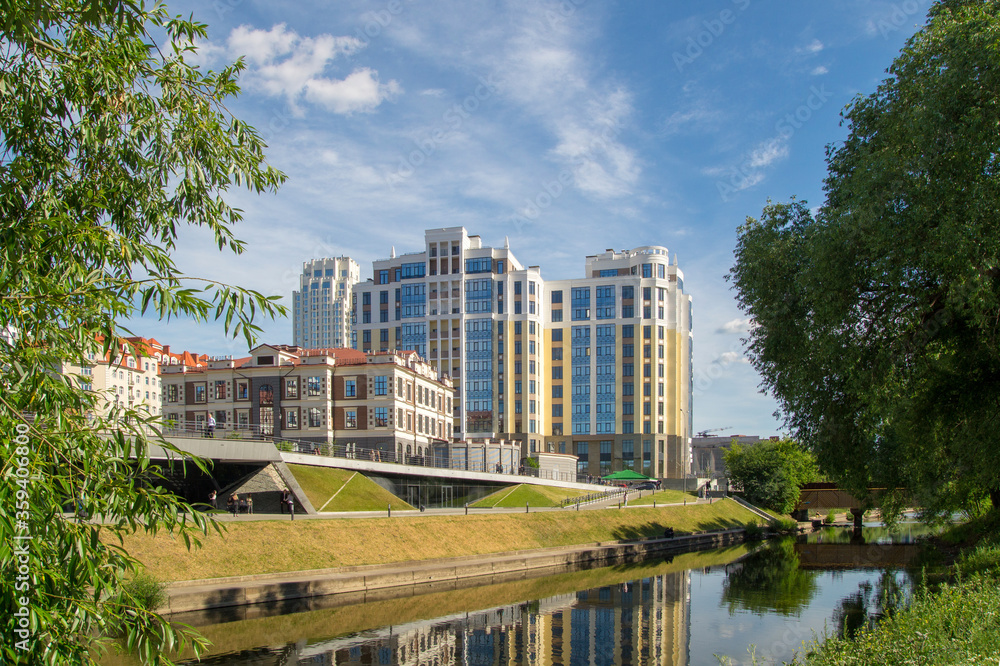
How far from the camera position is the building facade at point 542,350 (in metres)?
126

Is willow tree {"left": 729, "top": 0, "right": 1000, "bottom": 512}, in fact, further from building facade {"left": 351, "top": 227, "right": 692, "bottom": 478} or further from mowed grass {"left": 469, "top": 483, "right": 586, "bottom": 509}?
building facade {"left": 351, "top": 227, "right": 692, "bottom": 478}

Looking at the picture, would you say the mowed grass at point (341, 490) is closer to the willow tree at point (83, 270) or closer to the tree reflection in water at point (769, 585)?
the tree reflection in water at point (769, 585)

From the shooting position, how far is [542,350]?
13175 cm

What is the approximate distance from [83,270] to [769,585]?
137 feet

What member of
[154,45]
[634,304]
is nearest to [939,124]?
[154,45]

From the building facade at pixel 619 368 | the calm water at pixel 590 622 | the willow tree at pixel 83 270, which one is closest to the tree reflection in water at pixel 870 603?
the calm water at pixel 590 622

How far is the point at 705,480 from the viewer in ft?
363

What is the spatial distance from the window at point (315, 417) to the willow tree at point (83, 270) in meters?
63.4

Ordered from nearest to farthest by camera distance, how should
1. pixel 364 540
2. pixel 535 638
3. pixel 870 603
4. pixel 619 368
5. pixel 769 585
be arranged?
pixel 535 638 < pixel 870 603 < pixel 364 540 < pixel 769 585 < pixel 619 368

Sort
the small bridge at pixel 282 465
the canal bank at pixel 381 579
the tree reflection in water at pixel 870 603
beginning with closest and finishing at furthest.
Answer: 1. the tree reflection in water at pixel 870 603
2. the canal bank at pixel 381 579
3. the small bridge at pixel 282 465

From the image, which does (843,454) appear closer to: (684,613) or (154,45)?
(684,613)

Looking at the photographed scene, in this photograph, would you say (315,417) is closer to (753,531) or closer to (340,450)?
(340,450)

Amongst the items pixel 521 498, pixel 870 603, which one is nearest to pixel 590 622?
pixel 870 603

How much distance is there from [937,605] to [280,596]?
81.9 ft
